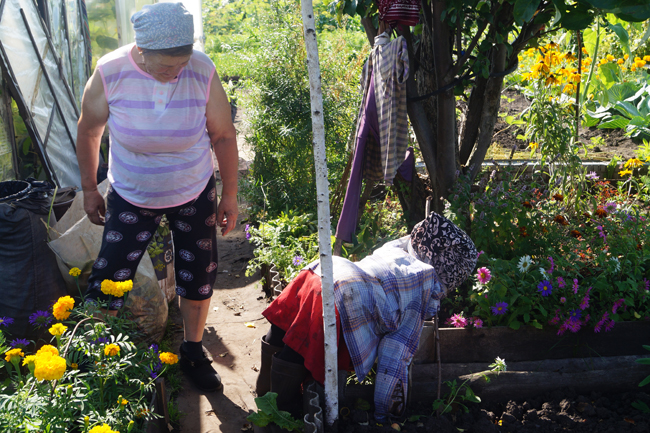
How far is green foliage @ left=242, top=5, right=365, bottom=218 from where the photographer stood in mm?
4055

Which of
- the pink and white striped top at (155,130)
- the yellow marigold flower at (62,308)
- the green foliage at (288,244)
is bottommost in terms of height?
the green foliage at (288,244)

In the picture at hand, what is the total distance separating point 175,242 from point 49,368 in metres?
1.10

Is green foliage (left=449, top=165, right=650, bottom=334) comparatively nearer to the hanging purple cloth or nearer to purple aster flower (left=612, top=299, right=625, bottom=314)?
purple aster flower (left=612, top=299, right=625, bottom=314)

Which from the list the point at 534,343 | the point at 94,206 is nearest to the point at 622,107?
the point at 534,343

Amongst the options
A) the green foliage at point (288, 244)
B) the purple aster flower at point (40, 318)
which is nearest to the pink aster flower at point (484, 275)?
the green foliage at point (288, 244)

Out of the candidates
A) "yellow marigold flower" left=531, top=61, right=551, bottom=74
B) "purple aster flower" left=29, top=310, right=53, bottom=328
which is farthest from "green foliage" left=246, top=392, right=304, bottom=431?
"yellow marigold flower" left=531, top=61, right=551, bottom=74

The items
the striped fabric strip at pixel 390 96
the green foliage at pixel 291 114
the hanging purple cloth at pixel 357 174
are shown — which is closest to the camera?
the striped fabric strip at pixel 390 96

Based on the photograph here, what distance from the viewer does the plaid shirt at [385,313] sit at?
203 centimetres

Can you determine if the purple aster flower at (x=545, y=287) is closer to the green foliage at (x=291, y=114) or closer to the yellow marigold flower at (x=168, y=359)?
the yellow marigold flower at (x=168, y=359)

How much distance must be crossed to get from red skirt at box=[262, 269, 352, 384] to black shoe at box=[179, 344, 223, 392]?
0.60 metres

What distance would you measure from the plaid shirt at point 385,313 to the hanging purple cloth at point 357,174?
883 mm

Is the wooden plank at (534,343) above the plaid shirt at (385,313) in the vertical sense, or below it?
below

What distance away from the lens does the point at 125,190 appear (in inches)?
83.5

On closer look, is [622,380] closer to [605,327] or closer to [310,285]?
[605,327]
